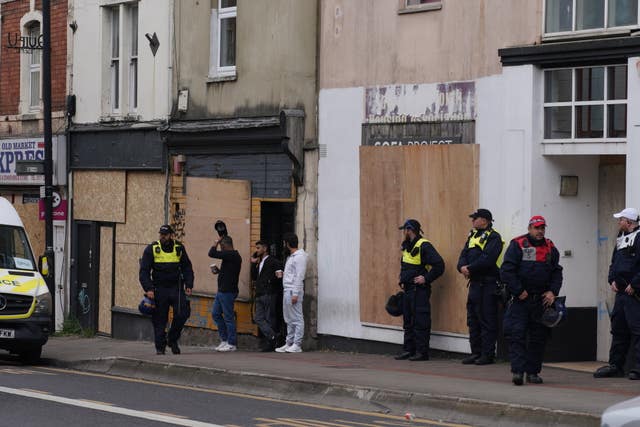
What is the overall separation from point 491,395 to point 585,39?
4792 mm

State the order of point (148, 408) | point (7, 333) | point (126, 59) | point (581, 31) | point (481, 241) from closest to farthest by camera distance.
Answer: point (148, 408), point (581, 31), point (481, 241), point (7, 333), point (126, 59)

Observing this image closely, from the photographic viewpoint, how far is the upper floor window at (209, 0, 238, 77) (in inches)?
905

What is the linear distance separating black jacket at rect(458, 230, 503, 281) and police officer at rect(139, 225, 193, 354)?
423cm

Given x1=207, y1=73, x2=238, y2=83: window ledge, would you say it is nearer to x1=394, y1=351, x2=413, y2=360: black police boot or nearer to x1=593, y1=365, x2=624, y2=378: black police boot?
x1=394, y1=351, x2=413, y2=360: black police boot

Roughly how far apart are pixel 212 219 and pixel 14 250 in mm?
3436

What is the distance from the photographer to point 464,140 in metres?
18.2

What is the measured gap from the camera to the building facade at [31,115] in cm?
2770

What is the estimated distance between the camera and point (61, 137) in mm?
27734

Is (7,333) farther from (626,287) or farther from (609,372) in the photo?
(626,287)

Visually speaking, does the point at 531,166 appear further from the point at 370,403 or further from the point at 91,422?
the point at 91,422

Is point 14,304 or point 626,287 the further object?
point 14,304

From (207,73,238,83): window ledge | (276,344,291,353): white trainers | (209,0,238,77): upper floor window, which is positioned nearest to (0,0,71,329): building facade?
(207,73,238,83): window ledge

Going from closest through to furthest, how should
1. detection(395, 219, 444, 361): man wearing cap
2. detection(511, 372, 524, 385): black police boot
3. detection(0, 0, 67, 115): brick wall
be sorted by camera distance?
detection(511, 372, 524, 385): black police boot
detection(395, 219, 444, 361): man wearing cap
detection(0, 0, 67, 115): brick wall

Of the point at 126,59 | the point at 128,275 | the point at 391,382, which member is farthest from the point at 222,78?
the point at 391,382
